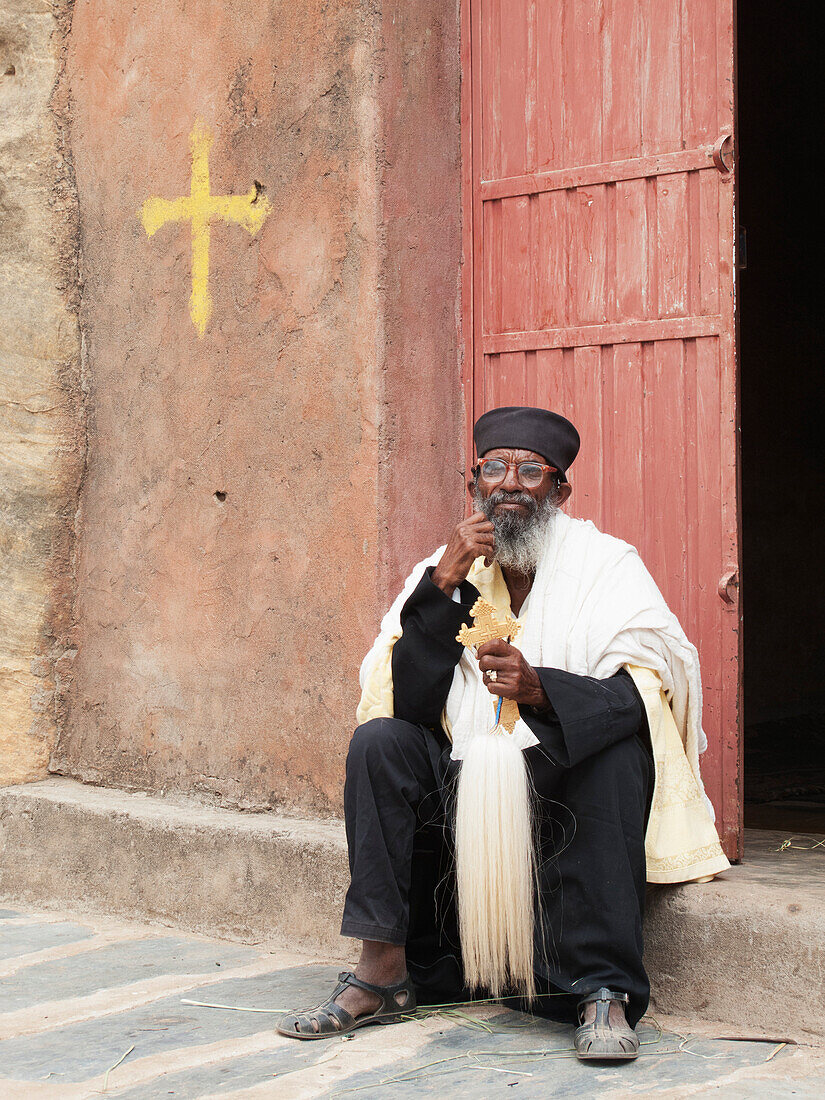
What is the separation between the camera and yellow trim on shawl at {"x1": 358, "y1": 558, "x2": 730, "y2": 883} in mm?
2980

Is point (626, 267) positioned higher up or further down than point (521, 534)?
higher up

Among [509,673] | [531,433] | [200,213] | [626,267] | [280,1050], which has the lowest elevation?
[280,1050]

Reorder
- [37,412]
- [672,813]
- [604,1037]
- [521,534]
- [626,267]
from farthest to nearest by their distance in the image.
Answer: [37,412] → [626,267] → [521,534] → [672,813] → [604,1037]

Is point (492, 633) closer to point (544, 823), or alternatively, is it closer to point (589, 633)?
point (589, 633)

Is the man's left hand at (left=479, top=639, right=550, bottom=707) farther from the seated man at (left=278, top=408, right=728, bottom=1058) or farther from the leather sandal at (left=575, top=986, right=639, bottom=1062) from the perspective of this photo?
the leather sandal at (left=575, top=986, right=639, bottom=1062)

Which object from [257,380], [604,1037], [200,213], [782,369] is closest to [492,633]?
[604,1037]

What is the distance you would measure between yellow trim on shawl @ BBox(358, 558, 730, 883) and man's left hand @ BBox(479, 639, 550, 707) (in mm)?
272

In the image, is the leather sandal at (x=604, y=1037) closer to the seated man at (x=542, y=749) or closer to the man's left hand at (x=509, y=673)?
the seated man at (x=542, y=749)

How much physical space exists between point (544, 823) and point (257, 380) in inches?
69.5

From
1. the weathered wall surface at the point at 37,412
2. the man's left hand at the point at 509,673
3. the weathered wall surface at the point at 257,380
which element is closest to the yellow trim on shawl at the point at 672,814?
the man's left hand at the point at 509,673

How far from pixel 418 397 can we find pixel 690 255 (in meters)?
0.87

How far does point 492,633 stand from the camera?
2930mm

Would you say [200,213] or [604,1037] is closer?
[604,1037]

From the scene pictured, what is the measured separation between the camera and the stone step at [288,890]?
114 inches
